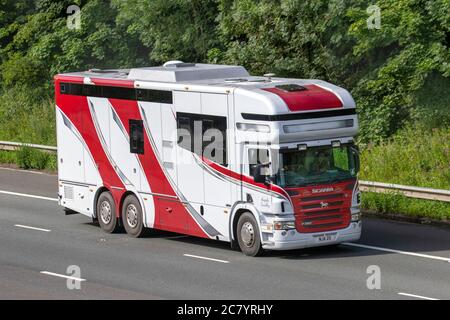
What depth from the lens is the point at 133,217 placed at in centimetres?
2566

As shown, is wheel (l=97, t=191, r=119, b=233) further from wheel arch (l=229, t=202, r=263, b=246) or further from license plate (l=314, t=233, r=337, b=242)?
license plate (l=314, t=233, r=337, b=242)

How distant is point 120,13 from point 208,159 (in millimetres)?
18124

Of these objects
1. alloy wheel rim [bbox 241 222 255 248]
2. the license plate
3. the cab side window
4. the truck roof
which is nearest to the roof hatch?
the truck roof

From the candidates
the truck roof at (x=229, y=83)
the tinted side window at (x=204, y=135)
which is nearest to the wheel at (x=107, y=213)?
the truck roof at (x=229, y=83)

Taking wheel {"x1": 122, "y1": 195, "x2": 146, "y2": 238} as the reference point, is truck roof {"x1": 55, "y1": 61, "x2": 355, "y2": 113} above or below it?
above

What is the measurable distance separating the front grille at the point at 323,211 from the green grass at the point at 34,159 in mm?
14407

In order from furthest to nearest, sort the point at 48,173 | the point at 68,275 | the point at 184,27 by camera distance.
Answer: the point at 184,27
the point at 48,173
the point at 68,275

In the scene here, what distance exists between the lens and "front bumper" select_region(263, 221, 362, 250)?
2223cm

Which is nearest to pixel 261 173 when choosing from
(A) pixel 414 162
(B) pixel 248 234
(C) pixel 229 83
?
(B) pixel 248 234

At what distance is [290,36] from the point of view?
35562 millimetres

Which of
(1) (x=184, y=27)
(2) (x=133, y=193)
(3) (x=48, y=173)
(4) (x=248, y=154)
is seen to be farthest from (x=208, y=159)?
(1) (x=184, y=27)

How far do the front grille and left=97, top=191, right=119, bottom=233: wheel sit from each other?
16.9 ft

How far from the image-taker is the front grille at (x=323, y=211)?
73.4 ft
